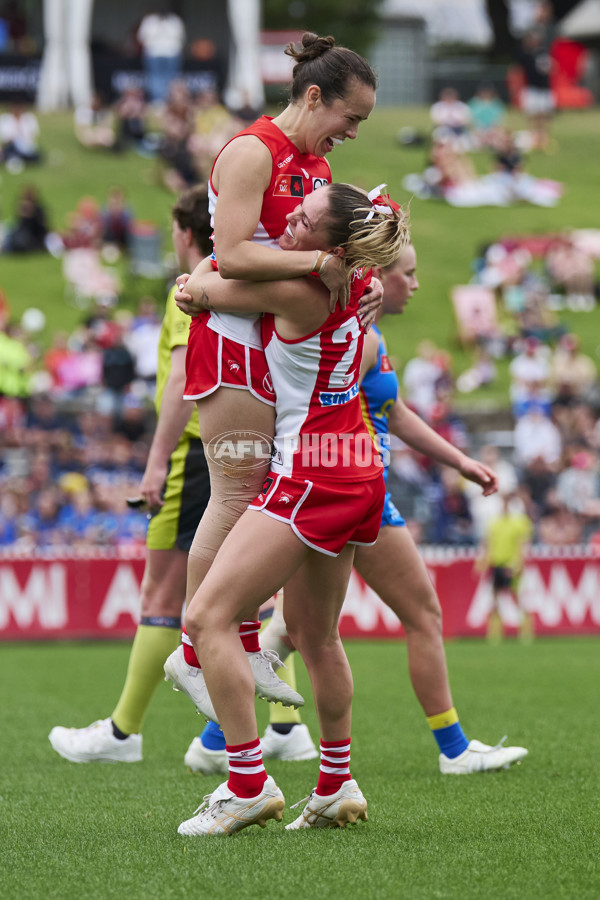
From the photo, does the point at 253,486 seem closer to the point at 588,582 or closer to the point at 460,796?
the point at 460,796

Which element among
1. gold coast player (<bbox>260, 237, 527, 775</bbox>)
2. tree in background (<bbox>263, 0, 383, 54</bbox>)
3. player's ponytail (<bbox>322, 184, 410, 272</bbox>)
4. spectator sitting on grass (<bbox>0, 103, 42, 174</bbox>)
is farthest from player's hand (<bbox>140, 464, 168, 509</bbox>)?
tree in background (<bbox>263, 0, 383, 54</bbox>)

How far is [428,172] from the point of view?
30.9 m

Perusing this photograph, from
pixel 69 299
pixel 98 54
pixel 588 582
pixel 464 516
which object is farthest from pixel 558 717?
pixel 98 54

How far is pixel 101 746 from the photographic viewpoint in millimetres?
5645

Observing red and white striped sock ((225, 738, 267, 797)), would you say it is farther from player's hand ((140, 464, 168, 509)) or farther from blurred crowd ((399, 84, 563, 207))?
blurred crowd ((399, 84, 563, 207))

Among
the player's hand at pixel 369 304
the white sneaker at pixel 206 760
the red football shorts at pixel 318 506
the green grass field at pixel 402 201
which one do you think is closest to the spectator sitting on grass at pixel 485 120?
the green grass field at pixel 402 201

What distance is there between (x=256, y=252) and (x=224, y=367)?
37 centimetres

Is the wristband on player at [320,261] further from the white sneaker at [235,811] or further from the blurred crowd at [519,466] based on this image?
the blurred crowd at [519,466]

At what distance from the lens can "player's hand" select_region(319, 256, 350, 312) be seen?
3.73 meters

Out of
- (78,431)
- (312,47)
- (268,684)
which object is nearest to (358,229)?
(312,47)

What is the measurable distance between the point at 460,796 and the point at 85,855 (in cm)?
156

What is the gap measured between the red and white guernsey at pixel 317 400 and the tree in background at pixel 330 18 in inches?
1759

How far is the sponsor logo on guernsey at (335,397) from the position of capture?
385 centimetres

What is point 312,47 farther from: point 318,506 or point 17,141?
point 17,141
